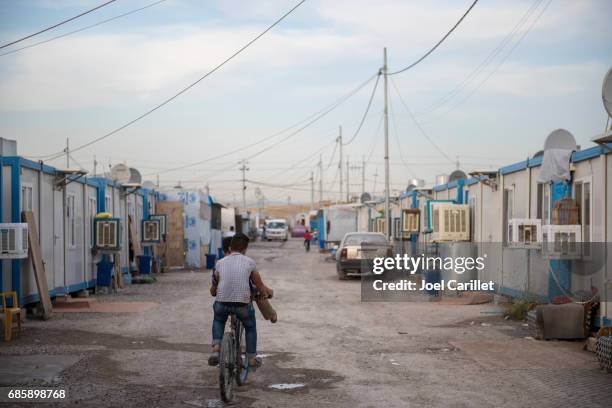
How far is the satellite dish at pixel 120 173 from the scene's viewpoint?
2552 cm

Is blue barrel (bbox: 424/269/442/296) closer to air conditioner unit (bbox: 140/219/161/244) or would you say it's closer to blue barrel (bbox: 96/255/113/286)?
blue barrel (bbox: 96/255/113/286)

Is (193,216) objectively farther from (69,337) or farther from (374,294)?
(69,337)

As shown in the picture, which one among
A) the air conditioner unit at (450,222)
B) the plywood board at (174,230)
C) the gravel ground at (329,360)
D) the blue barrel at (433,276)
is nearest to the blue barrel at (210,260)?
the plywood board at (174,230)

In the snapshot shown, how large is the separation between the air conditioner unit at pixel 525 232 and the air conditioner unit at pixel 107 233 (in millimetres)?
11380

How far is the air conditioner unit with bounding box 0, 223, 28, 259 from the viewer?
1387 centimetres

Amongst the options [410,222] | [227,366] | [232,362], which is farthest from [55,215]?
[410,222]

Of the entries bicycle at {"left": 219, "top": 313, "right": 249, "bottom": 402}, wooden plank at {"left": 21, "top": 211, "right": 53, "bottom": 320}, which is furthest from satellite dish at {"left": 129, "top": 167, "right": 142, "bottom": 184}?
bicycle at {"left": 219, "top": 313, "right": 249, "bottom": 402}

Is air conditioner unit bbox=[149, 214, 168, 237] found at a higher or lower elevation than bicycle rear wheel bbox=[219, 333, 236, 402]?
higher

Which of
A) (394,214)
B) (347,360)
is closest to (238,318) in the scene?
(347,360)

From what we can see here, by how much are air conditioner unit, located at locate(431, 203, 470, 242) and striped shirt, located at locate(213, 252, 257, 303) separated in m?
13.4

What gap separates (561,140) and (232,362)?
932 cm

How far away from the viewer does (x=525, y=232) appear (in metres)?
14.8

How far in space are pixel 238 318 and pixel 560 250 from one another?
22.6 ft

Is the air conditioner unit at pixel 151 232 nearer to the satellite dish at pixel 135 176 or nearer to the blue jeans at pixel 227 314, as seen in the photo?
the satellite dish at pixel 135 176
